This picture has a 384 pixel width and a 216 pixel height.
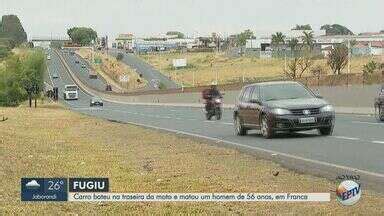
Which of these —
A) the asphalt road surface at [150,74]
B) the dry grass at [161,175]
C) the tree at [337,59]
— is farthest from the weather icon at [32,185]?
the asphalt road surface at [150,74]

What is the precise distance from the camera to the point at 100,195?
862 cm

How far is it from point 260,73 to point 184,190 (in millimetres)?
125602

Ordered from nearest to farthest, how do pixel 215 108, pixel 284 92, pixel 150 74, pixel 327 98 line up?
pixel 284 92, pixel 215 108, pixel 327 98, pixel 150 74

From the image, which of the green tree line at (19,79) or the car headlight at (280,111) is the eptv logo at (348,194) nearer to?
the car headlight at (280,111)

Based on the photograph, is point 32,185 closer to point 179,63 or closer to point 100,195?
point 100,195

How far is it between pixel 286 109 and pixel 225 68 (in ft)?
470

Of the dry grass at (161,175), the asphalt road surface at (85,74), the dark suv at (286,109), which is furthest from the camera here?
the asphalt road surface at (85,74)

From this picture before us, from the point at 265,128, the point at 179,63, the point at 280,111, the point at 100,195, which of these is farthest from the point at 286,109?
the point at 179,63

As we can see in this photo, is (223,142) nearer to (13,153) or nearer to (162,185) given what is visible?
(13,153)

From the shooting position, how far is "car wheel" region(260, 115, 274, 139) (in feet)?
73.6

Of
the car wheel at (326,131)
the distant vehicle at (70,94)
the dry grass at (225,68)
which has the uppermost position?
the car wheel at (326,131)

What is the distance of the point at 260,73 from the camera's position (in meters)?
136

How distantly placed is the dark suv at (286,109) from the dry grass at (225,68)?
3875 inches

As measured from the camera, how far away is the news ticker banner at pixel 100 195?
8391 millimetres
